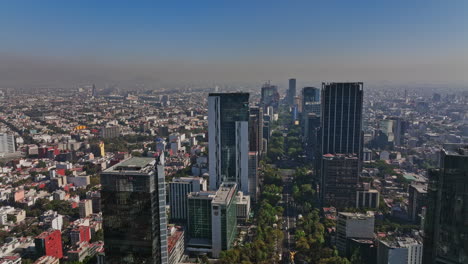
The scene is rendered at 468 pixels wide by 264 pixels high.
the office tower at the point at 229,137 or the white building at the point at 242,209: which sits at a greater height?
the office tower at the point at 229,137

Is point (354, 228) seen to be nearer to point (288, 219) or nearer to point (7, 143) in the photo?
point (288, 219)

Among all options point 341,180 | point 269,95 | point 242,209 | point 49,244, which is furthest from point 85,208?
point 269,95

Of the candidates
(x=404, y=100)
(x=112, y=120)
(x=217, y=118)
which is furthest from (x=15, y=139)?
(x=404, y=100)

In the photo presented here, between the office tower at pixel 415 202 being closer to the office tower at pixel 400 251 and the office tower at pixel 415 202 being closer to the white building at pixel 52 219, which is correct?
the office tower at pixel 400 251

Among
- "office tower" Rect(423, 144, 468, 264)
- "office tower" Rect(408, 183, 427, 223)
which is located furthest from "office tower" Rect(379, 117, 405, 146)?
"office tower" Rect(423, 144, 468, 264)

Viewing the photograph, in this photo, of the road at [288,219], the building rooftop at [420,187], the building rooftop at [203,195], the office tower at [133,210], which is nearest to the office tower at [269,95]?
the road at [288,219]

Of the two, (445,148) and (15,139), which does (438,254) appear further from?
(15,139)

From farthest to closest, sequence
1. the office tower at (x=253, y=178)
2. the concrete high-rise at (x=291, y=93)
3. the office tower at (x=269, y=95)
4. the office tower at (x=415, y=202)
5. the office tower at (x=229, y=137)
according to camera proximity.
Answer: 1. the concrete high-rise at (x=291, y=93)
2. the office tower at (x=269, y=95)
3. the office tower at (x=253, y=178)
4. the office tower at (x=229, y=137)
5. the office tower at (x=415, y=202)
